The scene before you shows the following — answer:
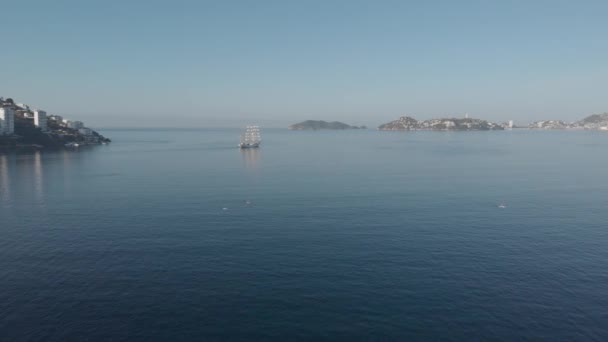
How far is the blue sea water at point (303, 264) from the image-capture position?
98.0ft

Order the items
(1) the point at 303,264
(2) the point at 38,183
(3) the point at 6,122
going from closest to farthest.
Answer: (1) the point at 303,264 → (2) the point at 38,183 → (3) the point at 6,122

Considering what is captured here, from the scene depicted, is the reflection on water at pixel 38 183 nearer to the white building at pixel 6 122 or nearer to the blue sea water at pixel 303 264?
the blue sea water at pixel 303 264

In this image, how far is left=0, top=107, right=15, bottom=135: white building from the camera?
18188cm

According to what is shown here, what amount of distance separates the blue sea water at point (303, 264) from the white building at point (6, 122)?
130 m

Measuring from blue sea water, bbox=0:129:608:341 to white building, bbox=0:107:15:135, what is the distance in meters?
130

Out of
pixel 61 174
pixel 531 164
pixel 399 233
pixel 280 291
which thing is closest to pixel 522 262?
pixel 399 233

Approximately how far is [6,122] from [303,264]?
20377cm

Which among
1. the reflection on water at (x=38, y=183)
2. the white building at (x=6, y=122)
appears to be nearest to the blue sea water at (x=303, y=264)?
the reflection on water at (x=38, y=183)

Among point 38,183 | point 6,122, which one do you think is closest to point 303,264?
point 38,183

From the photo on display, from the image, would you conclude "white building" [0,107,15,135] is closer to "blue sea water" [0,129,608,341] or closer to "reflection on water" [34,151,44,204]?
"reflection on water" [34,151,44,204]

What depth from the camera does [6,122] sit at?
604 feet

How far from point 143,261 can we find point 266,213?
23.2 meters

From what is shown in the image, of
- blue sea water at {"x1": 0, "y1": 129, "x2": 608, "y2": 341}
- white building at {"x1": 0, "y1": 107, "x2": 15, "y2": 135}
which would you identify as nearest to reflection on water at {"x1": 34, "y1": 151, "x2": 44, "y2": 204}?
blue sea water at {"x1": 0, "y1": 129, "x2": 608, "y2": 341}

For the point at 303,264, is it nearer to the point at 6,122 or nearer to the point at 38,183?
the point at 38,183
